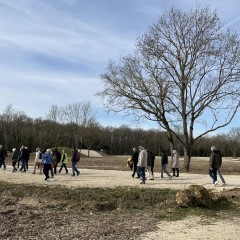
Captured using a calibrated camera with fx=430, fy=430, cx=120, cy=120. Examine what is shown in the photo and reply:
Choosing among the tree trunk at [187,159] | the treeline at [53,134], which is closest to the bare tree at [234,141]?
the treeline at [53,134]

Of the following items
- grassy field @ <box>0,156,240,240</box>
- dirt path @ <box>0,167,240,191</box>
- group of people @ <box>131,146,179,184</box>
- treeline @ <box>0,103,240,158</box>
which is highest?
treeline @ <box>0,103,240,158</box>

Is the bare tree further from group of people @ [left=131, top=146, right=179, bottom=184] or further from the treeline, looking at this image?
group of people @ [left=131, top=146, right=179, bottom=184]

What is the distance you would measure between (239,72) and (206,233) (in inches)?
964

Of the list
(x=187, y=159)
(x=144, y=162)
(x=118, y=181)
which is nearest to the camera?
(x=144, y=162)

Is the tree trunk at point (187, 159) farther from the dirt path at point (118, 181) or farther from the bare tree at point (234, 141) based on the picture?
the bare tree at point (234, 141)

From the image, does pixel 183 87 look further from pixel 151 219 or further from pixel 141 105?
pixel 151 219

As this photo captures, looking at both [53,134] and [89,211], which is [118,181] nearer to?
[89,211]

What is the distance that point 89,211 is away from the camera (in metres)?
14.7

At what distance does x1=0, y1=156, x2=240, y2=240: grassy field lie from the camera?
1126 cm

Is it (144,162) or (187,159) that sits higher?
(187,159)

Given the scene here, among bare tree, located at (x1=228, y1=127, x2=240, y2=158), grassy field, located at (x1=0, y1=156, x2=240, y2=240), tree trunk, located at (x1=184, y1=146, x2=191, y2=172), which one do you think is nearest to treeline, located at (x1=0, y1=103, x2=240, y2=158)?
bare tree, located at (x1=228, y1=127, x2=240, y2=158)

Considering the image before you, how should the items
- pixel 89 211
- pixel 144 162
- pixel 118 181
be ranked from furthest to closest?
pixel 118 181
pixel 144 162
pixel 89 211

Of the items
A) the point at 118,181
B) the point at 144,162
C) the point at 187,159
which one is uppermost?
the point at 187,159

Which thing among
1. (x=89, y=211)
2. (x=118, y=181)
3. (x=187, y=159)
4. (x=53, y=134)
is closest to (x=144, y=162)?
(x=118, y=181)
